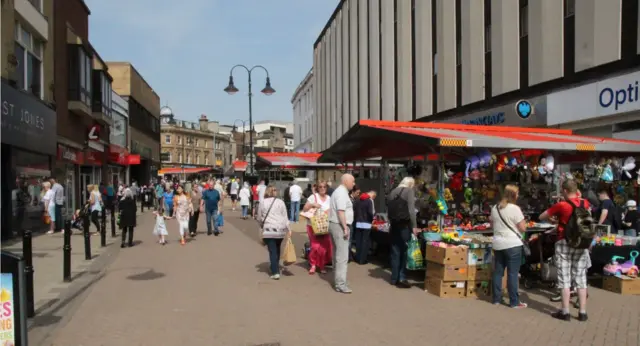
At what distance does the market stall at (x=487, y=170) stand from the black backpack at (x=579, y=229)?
1573 millimetres

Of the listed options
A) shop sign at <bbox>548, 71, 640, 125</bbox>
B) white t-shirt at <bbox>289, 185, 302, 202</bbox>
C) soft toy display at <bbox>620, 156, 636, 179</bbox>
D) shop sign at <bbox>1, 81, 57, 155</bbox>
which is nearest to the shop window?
shop sign at <bbox>1, 81, 57, 155</bbox>

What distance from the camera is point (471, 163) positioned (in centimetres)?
915

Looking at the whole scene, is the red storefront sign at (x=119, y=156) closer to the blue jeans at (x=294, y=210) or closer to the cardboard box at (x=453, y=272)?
the blue jeans at (x=294, y=210)

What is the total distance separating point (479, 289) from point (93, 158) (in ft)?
68.0

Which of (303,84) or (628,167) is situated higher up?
(303,84)

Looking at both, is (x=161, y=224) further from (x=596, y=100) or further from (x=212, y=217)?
(x=596, y=100)

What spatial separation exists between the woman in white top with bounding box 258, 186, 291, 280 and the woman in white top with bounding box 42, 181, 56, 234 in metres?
9.76

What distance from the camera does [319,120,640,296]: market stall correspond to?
8.34 metres

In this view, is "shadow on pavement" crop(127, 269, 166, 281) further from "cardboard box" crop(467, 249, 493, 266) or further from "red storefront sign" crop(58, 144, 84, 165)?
"red storefront sign" crop(58, 144, 84, 165)

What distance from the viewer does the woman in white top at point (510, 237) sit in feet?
21.6

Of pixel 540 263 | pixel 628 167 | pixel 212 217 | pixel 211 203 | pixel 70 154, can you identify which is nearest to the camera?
pixel 540 263

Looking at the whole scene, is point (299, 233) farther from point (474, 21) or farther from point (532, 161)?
point (474, 21)

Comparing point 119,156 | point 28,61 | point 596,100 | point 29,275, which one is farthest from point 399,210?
point 119,156

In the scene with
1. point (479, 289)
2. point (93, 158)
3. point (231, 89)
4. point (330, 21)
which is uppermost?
point (330, 21)
